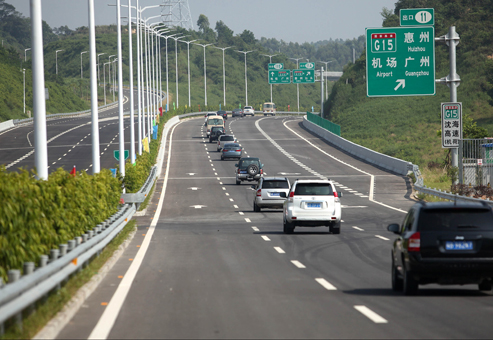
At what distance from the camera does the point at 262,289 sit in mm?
12500

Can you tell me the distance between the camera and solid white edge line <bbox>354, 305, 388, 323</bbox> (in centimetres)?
979

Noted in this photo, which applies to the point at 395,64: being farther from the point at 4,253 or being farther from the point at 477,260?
the point at 4,253

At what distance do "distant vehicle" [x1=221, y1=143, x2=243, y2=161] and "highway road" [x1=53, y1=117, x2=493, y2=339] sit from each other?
107 feet

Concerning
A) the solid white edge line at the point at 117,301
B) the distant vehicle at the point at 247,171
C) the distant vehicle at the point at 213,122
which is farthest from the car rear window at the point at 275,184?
the distant vehicle at the point at 213,122

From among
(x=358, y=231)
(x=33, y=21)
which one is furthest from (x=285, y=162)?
(x=33, y=21)

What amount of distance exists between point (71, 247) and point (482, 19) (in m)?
110

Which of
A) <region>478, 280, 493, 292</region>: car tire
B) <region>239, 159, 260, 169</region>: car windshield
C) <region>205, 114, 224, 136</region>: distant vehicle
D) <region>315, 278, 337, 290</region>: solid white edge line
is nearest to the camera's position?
<region>478, 280, 493, 292</region>: car tire

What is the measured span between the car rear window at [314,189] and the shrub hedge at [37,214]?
Answer: 7872mm

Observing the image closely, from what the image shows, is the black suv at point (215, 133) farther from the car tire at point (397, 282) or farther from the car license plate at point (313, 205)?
the car tire at point (397, 282)

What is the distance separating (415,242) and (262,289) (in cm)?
259

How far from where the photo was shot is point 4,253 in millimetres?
9664

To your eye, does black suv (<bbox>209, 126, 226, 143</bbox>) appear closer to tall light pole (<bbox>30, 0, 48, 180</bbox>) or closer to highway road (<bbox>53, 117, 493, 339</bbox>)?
highway road (<bbox>53, 117, 493, 339</bbox>)

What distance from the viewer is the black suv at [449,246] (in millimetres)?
11469

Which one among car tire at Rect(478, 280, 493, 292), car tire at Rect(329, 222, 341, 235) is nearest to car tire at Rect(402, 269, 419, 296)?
car tire at Rect(478, 280, 493, 292)
